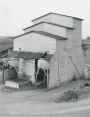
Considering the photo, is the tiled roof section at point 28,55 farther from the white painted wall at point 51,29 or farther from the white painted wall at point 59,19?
the white painted wall at point 59,19

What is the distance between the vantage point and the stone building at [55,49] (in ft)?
105

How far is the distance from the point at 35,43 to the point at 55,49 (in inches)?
140

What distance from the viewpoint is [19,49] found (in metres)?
35.5

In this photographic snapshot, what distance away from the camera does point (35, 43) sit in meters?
33.8

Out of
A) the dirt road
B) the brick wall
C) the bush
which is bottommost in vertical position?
the dirt road

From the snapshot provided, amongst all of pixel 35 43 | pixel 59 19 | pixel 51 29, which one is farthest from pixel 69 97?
pixel 59 19

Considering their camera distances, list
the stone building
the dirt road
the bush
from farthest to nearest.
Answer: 1. the stone building
2. the bush
3. the dirt road

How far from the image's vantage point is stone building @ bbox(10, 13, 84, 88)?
31953 mm

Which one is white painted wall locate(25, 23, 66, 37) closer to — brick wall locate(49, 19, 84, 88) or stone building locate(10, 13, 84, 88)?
stone building locate(10, 13, 84, 88)

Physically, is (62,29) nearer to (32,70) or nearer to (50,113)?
(32,70)

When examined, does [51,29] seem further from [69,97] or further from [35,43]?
[69,97]

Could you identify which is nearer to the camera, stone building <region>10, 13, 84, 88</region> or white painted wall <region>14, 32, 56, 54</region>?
stone building <region>10, 13, 84, 88</region>

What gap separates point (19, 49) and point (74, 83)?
32.5 feet

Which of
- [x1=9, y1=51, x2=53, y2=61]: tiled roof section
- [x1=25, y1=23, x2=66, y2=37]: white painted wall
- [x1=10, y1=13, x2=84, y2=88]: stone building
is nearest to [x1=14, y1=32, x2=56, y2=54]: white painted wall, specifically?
[x1=10, y1=13, x2=84, y2=88]: stone building
